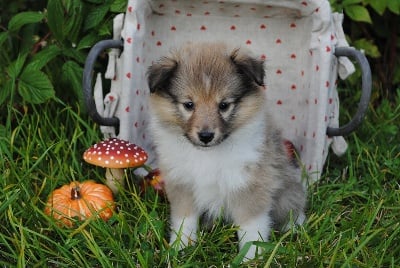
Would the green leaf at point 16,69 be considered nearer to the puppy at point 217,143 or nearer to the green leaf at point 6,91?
the green leaf at point 6,91

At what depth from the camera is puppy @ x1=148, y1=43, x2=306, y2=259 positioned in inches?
126

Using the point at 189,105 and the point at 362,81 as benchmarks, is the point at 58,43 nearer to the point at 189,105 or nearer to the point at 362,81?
the point at 189,105

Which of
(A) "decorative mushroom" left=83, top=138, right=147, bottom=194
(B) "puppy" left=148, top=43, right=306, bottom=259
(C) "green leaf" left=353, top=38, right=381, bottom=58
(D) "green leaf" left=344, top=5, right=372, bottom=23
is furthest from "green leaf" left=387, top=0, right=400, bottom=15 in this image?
(A) "decorative mushroom" left=83, top=138, right=147, bottom=194

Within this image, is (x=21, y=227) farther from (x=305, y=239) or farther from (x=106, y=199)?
(x=305, y=239)

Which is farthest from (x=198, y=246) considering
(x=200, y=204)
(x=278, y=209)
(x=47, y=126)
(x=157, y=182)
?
(x=47, y=126)

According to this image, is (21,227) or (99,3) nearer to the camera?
(21,227)

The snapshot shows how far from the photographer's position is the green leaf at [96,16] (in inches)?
172

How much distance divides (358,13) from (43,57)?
240 centimetres

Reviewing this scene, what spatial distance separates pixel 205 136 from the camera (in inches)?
123

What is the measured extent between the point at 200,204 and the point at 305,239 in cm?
62

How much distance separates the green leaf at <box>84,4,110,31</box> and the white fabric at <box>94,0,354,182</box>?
277 mm

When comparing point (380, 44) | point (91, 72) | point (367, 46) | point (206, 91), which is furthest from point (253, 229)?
point (380, 44)

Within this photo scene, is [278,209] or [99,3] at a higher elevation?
[99,3]

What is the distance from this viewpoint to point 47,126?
15.1 ft
